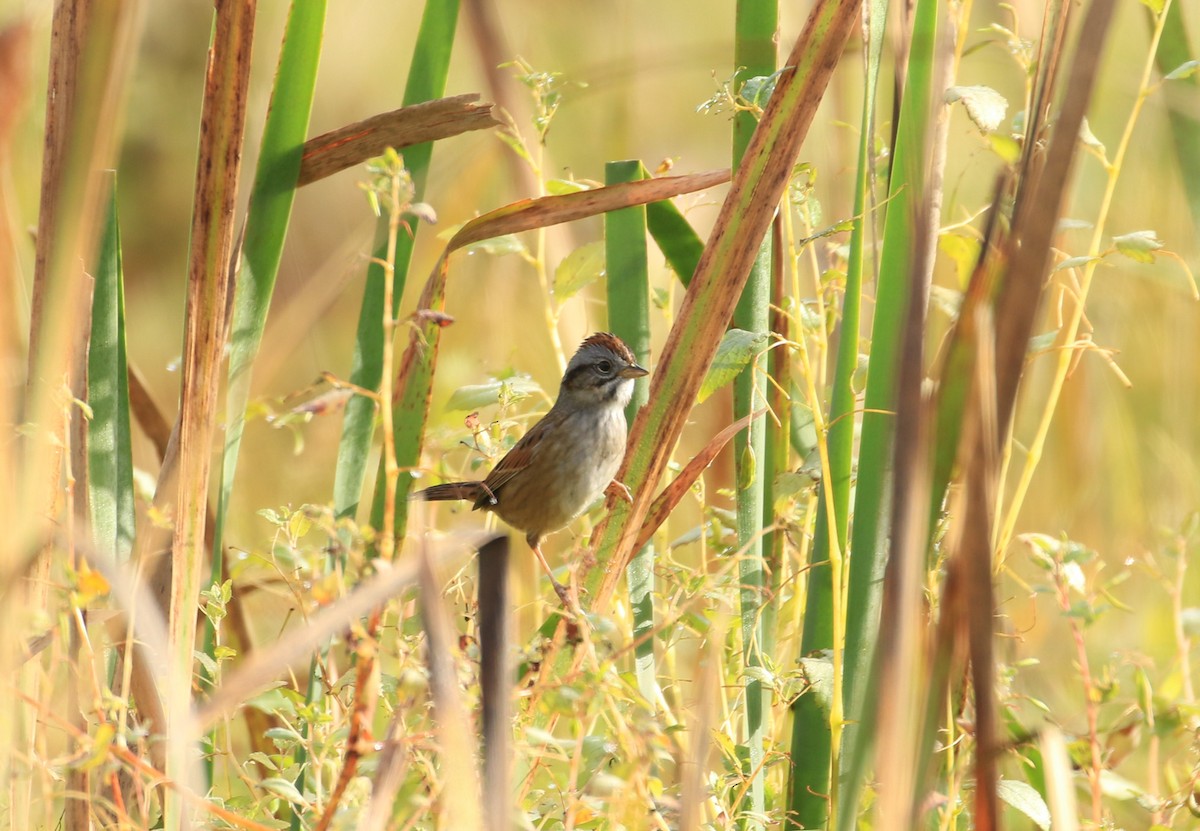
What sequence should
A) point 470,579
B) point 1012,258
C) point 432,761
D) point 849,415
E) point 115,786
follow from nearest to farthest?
point 1012,258 → point 115,786 → point 432,761 → point 849,415 → point 470,579

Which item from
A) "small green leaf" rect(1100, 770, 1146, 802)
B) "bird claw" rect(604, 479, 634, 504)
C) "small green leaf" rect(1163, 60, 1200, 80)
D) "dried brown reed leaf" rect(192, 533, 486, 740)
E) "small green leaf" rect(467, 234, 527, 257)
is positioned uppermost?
"small green leaf" rect(1163, 60, 1200, 80)

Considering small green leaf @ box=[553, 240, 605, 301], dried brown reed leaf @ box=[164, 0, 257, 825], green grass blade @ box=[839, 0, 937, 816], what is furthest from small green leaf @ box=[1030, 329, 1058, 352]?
dried brown reed leaf @ box=[164, 0, 257, 825]

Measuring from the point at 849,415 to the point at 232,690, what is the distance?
0.89m

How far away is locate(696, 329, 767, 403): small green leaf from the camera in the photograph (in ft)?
5.23

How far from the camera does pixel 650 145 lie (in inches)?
171

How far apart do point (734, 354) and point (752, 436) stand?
0.63 feet

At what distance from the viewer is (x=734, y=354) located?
5.24 feet

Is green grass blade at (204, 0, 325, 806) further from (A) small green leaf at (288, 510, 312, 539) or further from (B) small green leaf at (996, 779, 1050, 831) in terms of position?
(B) small green leaf at (996, 779, 1050, 831)

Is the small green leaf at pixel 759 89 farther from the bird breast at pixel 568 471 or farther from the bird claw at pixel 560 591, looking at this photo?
the bird breast at pixel 568 471

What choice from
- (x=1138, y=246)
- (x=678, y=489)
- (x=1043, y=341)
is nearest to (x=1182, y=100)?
(x=1138, y=246)

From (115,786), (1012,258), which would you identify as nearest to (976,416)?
(1012,258)

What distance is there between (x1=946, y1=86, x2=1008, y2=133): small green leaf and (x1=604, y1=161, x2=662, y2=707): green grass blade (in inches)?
18.7

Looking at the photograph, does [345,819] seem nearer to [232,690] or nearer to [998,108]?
[232,690]

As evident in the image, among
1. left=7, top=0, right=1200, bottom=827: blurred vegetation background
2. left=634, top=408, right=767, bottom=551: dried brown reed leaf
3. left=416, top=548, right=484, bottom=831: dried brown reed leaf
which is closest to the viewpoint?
left=416, top=548, right=484, bottom=831: dried brown reed leaf
